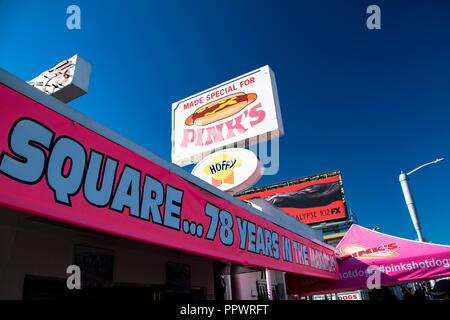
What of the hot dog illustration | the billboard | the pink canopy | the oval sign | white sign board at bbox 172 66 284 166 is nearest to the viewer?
the pink canopy

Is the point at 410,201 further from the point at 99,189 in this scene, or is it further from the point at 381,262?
the point at 99,189

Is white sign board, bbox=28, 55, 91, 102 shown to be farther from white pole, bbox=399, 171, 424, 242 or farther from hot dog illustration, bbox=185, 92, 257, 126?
white pole, bbox=399, 171, 424, 242

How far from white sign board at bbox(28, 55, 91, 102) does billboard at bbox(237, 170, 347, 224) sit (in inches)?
918

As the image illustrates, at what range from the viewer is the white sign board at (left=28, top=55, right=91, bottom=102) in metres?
7.67

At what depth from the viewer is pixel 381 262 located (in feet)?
25.9

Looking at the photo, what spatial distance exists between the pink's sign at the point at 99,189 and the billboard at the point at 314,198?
24.9m

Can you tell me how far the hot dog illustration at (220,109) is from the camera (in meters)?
9.73

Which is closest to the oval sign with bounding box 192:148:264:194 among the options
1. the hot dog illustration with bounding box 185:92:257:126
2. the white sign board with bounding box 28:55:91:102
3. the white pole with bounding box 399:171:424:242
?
the hot dog illustration with bounding box 185:92:257:126

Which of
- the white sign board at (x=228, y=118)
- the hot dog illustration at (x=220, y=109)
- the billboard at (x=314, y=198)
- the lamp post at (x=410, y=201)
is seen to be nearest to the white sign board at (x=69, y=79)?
the white sign board at (x=228, y=118)

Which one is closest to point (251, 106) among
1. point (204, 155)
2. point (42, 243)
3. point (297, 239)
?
point (204, 155)

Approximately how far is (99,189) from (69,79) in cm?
608

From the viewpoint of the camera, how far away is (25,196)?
6.85ft

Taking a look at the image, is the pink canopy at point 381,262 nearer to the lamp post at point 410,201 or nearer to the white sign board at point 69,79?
the lamp post at point 410,201
